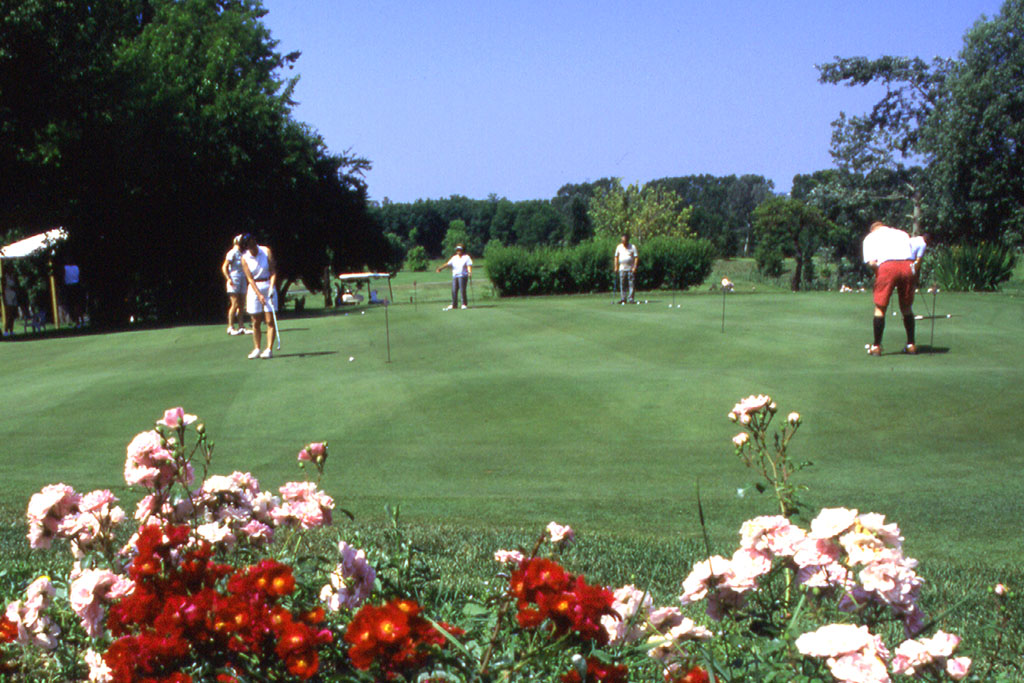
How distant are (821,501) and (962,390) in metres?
5.31

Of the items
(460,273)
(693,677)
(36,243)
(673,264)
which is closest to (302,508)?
(693,677)

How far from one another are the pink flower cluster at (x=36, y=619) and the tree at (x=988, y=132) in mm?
50644

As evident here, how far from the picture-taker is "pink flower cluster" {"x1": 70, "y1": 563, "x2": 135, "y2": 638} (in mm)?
2686

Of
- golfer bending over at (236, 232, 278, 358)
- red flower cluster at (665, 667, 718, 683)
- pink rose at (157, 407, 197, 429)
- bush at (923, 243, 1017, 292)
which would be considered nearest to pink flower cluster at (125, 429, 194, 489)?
pink rose at (157, 407, 197, 429)

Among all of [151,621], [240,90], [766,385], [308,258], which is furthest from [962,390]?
[308,258]

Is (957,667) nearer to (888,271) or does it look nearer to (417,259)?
(888,271)

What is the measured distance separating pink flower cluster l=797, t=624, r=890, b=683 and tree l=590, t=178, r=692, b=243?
7966 centimetres

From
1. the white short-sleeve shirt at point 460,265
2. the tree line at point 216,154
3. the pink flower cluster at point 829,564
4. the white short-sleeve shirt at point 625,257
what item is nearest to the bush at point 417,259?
the tree line at point 216,154

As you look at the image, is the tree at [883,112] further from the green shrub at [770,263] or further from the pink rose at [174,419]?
the pink rose at [174,419]

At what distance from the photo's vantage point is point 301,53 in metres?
49.6

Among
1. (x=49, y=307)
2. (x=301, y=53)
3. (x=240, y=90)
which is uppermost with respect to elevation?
(x=301, y=53)

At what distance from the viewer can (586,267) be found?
47.1 m

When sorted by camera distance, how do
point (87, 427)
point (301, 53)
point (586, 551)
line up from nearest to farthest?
point (586, 551)
point (87, 427)
point (301, 53)

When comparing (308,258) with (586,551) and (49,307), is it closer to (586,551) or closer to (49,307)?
(49,307)
